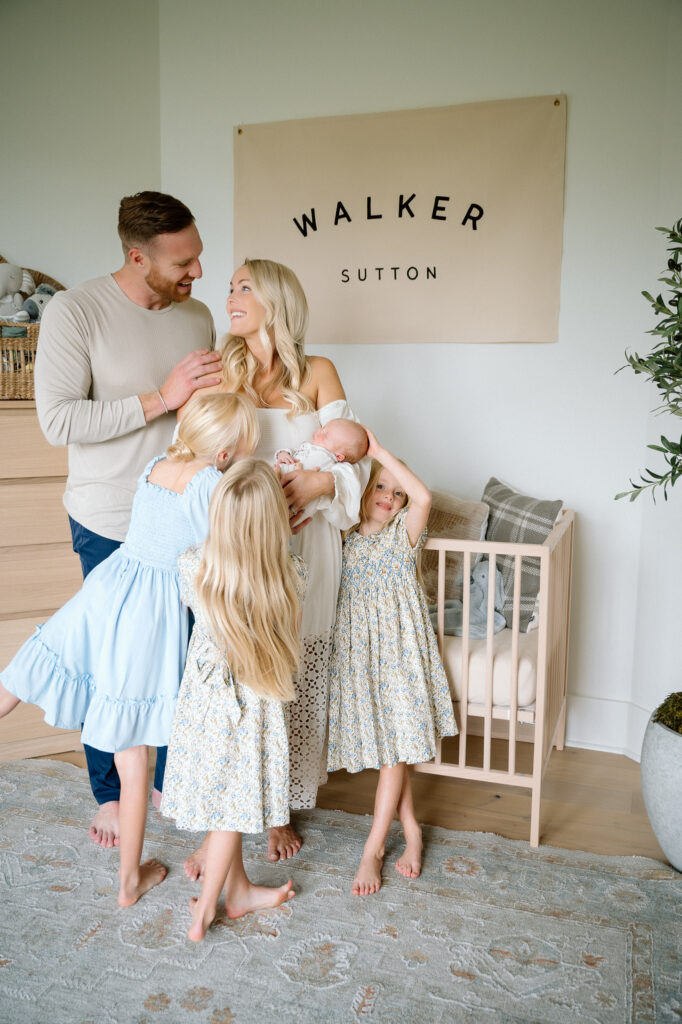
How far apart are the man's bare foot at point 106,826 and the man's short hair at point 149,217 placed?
1441 mm

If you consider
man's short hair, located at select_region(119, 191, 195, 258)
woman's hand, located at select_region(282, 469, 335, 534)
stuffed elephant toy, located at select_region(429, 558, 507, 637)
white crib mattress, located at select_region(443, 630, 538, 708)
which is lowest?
white crib mattress, located at select_region(443, 630, 538, 708)

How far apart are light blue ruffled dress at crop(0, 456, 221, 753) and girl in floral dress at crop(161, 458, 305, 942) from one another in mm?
84

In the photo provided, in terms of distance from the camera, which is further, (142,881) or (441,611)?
(441,611)

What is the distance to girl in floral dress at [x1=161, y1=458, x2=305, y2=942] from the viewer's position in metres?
1.65

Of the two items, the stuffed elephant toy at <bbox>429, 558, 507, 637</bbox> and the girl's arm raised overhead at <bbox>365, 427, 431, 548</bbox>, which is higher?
the girl's arm raised overhead at <bbox>365, 427, 431, 548</bbox>

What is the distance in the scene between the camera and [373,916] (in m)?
1.83

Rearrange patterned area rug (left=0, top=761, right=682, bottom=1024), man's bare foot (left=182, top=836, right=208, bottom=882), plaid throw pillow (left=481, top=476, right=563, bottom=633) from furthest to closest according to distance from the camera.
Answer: plaid throw pillow (left=481, top=476, right=563, bottom=633) → man's bare foot (left=182, top=836, right=208, bottom=882) → patterned area rug (left=0, top=761, right=682, bottom=1024)

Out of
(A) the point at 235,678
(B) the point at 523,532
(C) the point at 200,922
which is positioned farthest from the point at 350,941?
(B) the point at 523,532

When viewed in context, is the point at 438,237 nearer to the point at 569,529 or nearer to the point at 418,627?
the point at 569,529

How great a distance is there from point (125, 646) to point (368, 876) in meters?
0.78

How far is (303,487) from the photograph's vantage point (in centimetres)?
183

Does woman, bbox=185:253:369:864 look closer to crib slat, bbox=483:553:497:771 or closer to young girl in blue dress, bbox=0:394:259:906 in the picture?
young girl in blue dress, bbox=0:394:259:906

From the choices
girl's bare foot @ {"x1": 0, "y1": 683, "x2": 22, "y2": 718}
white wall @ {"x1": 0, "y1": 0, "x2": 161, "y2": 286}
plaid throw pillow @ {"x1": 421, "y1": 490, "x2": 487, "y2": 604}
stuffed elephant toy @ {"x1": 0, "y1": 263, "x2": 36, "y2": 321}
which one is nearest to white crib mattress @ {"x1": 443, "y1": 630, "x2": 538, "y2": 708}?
plaid throw pillow @ {"x1": 421, "y1": 490, "x2": 487, "y2": 604}

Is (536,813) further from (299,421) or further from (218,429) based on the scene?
(218,429)
